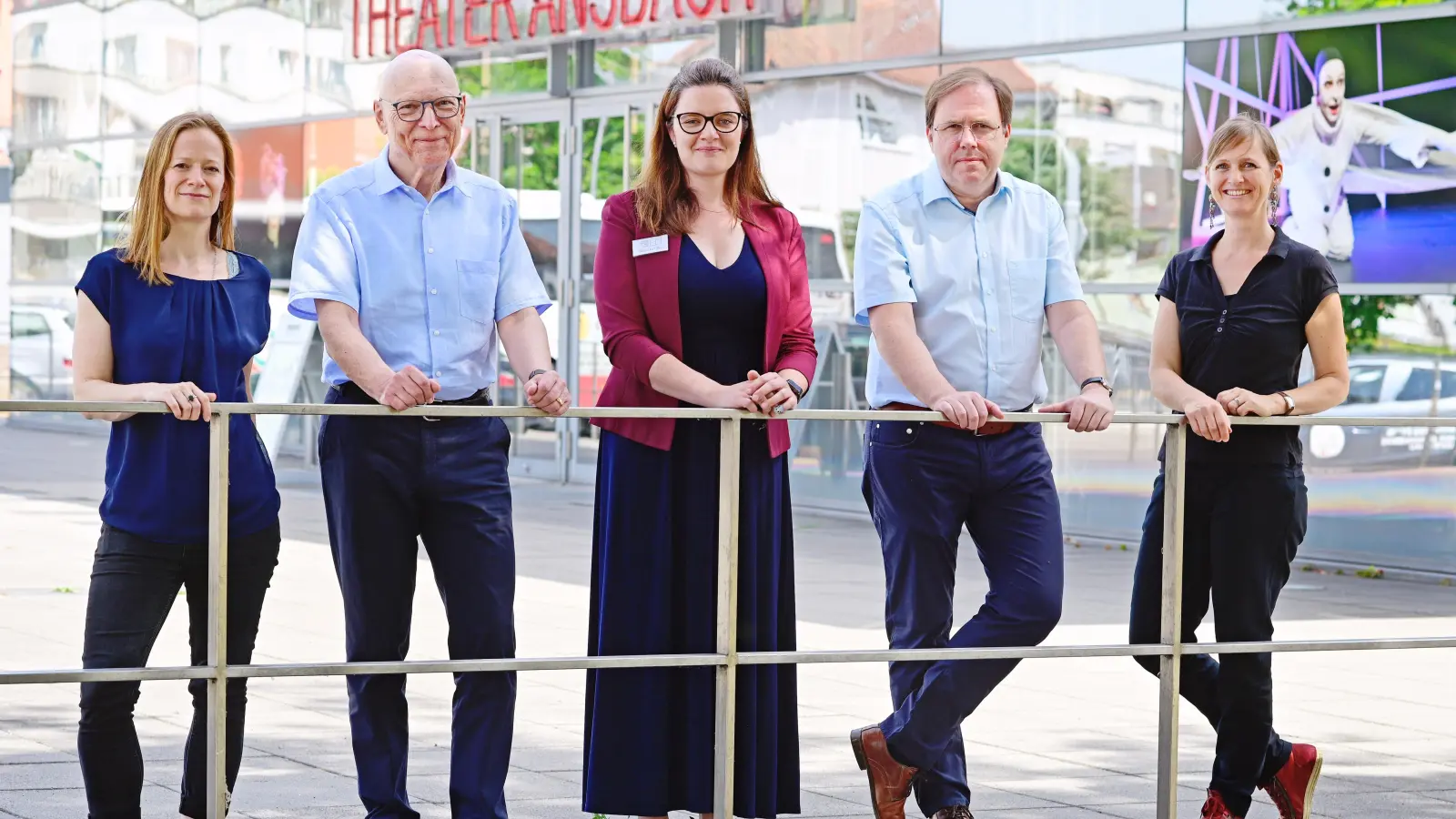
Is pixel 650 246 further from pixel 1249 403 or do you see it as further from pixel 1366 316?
pixel 1366 316

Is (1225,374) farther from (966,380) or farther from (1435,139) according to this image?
(1435,139)

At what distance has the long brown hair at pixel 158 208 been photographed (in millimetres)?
4523

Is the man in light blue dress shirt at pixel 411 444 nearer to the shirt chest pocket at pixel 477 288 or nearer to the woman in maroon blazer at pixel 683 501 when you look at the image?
the shirt chest pocket at pixel 477 288

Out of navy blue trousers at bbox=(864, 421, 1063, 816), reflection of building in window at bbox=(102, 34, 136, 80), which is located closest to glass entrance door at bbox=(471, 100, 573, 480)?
reflection of building in window at bbox=(102, 34, 136, 80)

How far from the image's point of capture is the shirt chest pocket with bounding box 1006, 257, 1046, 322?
16.2 feet

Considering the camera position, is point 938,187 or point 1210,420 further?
point 938,187

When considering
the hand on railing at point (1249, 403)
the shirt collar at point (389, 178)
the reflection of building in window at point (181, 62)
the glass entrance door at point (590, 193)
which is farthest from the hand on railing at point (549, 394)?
the reflection of building in window at point (181, 62)

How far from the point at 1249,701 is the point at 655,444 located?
5.49ft

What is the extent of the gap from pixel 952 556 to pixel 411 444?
4.45ft

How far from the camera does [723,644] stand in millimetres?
4484

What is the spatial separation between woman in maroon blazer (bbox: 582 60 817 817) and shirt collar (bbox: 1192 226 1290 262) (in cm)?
120

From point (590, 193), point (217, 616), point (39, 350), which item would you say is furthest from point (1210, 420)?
point (39, 350)

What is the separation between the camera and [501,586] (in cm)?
464

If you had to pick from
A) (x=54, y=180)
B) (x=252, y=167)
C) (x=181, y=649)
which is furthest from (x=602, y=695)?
(x=54, y=180)
